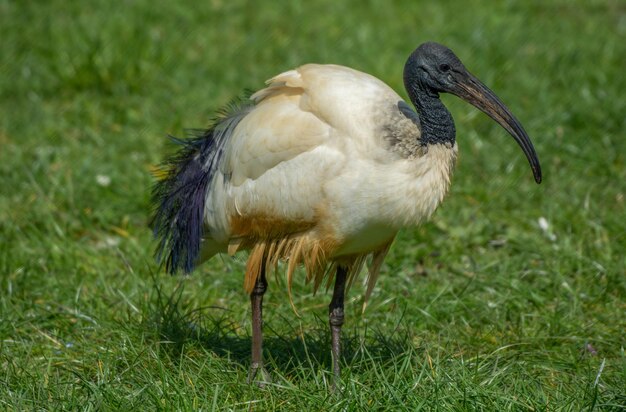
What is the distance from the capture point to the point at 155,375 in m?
4.58

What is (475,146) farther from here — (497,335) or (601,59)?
(497,335)

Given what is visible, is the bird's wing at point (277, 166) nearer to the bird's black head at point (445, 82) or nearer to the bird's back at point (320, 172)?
the bird's back at point (320, 172)

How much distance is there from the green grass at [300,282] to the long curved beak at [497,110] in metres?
0.90

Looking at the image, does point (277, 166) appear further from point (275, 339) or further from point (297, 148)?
point (275, 339)

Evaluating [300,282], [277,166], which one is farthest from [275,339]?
[277,166]

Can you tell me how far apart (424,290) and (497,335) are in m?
0.58

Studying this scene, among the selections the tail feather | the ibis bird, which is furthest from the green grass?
the ibis bird

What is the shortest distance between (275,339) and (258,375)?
0.50m

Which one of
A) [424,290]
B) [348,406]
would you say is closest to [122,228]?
[424,290]

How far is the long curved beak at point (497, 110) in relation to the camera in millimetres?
4348

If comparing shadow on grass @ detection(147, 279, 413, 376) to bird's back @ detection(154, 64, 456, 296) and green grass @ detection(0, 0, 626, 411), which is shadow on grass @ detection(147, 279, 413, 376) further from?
bird's back @ detection(154, 64, 456, 296)

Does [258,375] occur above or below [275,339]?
above

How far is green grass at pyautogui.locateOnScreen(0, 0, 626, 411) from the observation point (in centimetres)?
447

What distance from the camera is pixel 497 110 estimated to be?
172 inches
